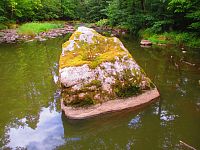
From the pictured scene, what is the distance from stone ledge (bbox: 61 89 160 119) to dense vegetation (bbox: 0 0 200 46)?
9938mm

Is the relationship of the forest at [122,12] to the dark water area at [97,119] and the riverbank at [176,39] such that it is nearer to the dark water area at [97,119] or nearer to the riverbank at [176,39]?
the riverbank at [176,39]

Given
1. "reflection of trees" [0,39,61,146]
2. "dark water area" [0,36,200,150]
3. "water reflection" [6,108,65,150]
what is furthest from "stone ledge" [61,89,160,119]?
"reflection of trees" [0,39,61,146]

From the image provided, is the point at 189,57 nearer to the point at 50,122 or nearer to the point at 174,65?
the point at 174,65

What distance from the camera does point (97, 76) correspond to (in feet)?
27.1

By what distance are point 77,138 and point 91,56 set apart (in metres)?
3.42

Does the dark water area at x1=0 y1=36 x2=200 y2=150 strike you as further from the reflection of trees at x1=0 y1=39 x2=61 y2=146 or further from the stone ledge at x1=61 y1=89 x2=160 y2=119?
the stone ledge at x1=61 y1=89 x2=160 y2=119

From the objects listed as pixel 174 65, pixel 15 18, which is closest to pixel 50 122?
pixel 174 65

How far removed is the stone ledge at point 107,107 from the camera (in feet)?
24.5

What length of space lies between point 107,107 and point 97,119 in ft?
1.92

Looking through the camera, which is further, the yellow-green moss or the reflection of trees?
the yellow-green moss

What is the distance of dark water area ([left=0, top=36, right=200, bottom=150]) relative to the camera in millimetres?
6383

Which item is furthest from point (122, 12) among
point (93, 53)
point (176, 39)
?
point (93, 53)

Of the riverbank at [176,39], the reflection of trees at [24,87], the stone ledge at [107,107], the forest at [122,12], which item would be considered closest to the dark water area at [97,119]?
the reflection of trees at [24,87]

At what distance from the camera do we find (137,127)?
6.97 metres
